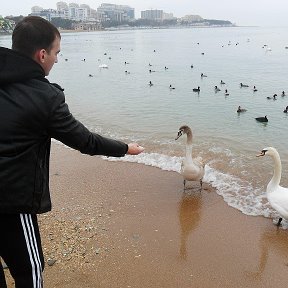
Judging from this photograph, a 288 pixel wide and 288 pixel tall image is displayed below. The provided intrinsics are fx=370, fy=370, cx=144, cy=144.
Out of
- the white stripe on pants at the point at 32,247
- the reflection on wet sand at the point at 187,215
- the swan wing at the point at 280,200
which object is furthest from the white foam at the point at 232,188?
the white stripe on pants at the point at 32,247

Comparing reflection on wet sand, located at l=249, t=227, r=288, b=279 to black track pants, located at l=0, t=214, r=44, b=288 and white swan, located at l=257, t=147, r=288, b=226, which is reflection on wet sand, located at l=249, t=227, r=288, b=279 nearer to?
white swan, located at l=257, t=147, r=288, b=226

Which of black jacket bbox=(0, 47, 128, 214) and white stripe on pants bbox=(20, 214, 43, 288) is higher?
black jacket bbox=(0, 47, 128, 214)

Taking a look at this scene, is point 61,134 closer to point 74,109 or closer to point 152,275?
point 152,275

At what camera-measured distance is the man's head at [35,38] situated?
245 cm

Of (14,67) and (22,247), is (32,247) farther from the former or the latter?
(14,67)

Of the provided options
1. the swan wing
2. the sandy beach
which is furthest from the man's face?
the swan wing

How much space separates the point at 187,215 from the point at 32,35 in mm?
5362

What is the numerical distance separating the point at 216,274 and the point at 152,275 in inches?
36.3

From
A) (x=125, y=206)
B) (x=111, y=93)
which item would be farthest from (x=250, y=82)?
(x=125, y=206)

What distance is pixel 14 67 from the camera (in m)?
2.40

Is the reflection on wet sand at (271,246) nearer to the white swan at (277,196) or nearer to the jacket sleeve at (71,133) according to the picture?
the white swan at (277,196)

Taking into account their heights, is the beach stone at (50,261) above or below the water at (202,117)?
above

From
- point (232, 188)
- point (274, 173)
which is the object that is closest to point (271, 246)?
point (274, 173)

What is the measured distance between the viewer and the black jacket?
2.39m
